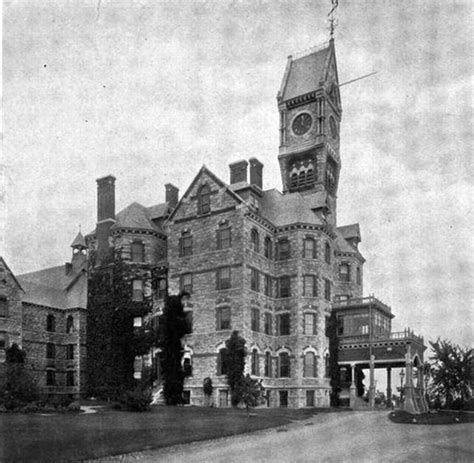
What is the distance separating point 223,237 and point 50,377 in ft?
61.0

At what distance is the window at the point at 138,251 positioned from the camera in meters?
45.3

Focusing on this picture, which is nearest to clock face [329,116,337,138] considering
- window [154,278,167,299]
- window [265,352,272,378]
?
window [154,278,167,299]

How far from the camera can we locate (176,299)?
139 feet

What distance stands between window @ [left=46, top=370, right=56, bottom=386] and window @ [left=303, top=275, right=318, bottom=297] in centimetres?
2082

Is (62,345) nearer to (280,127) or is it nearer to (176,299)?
(176,299)

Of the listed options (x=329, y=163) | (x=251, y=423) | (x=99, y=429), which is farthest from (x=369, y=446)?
(x=329, y=163)

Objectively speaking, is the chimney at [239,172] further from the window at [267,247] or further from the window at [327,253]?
the window at [327,253]

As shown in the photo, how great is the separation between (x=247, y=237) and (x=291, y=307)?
601 centimetres

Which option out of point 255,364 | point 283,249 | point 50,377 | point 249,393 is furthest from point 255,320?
point 50,377

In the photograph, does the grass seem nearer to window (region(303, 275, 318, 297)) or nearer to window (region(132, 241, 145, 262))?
window (region(303, 275, 318, 297))

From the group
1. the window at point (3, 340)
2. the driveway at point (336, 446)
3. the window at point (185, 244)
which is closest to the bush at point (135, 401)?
the driveway at point (336, 446)

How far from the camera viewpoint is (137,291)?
1767 inches

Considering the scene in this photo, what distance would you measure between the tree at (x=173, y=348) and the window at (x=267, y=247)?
242 inches

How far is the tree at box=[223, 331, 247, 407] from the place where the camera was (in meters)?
38.4
